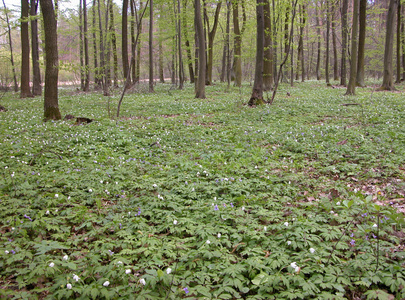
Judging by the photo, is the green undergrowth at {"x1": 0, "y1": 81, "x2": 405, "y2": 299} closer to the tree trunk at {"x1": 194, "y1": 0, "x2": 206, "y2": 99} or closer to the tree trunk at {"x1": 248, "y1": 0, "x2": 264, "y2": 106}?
the tree trunk at {"x1": 248, "y1": 0, "x2": 264, "y2": 106}

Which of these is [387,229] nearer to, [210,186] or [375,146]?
[210,186]

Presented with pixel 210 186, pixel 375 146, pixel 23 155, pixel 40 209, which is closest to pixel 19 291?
pixel 40 209

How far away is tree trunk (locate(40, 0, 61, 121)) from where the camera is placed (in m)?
9.55

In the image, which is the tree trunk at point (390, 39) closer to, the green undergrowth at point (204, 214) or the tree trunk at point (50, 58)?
the green undergrowth at point (204, 214)

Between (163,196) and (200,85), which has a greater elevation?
(200,85)

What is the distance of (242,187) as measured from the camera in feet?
15.2

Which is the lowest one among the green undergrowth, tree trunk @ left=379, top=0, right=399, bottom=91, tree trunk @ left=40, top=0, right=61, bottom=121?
the green undergrowth

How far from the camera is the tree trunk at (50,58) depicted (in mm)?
9547

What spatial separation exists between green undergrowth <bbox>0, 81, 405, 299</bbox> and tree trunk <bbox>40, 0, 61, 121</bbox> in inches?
75.7

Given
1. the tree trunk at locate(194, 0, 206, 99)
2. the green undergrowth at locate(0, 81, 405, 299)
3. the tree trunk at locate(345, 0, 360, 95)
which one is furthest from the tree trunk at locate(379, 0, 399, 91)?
the tree trunk at locate(194, 0, 206, 99)

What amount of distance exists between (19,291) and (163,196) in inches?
87.6

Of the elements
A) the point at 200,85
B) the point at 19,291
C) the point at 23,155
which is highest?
the point at 200,85

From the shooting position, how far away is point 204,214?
3.81 meters

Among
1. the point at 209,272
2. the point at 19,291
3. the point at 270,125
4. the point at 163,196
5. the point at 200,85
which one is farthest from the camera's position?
the point at 200,85
